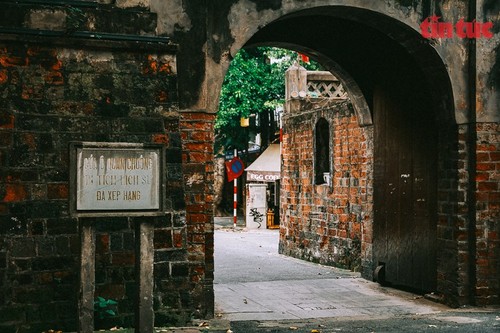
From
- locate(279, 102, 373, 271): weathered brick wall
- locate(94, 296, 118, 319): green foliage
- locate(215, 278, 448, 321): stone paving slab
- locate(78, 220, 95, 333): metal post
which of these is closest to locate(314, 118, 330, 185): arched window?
locate(279, 102, 373, 271): weathered brick wall

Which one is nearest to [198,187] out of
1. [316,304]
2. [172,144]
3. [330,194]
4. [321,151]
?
[172,144]

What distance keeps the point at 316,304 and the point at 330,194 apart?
4716mm

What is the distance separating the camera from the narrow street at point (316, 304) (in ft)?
26.0

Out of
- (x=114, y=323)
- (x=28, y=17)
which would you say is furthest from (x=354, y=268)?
(x=28, y=17)

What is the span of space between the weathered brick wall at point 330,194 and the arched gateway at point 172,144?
1.15m

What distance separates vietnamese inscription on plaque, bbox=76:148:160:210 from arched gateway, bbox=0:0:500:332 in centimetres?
1

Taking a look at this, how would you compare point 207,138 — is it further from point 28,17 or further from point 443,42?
point 443,42

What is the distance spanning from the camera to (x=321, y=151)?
14891 mm

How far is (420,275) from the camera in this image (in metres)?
10.1

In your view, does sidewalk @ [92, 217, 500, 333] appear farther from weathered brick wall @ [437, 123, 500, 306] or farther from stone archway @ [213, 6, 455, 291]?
stone archway @ [213, 6, 455, 291]

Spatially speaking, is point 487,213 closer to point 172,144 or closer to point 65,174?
point 172,144

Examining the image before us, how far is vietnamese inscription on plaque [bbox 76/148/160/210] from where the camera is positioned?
218 inches

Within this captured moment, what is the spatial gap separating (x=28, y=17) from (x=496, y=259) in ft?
20.4

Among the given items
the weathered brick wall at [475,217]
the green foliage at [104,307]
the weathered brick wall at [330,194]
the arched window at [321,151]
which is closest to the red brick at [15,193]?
the green foliage at [104,307]
